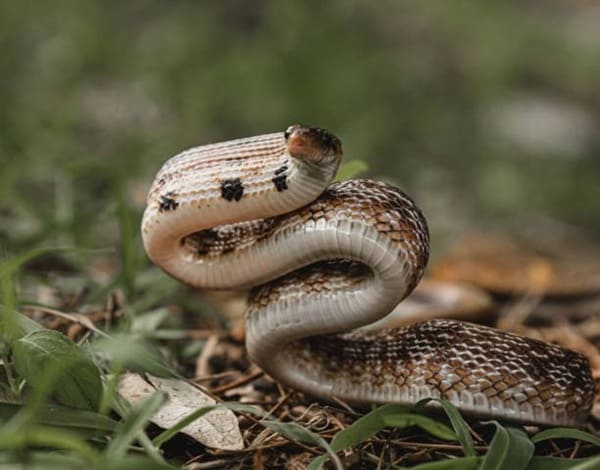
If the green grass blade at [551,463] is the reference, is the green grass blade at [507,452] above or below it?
above

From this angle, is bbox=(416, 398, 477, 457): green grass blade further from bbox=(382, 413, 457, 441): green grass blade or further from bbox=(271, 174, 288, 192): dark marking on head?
bbox=(271, 174, 288, 192): dark marking on head

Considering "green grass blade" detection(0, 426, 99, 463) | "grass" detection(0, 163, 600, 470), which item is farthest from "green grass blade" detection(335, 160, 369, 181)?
"green grass blade" detection(0, 426, 99, 463)

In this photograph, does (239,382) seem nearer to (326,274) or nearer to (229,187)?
(326,274)

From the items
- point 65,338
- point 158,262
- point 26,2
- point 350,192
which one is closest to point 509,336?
point 350,192

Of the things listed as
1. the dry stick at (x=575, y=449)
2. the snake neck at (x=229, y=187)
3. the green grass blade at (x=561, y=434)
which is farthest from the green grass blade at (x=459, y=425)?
the snake neck at (x=229, y=187)

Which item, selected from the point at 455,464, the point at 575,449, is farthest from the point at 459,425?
the point at 575,449

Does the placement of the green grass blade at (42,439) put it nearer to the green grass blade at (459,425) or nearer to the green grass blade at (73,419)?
the green grass blade at (73,419)

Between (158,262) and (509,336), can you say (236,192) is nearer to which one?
(158,262)

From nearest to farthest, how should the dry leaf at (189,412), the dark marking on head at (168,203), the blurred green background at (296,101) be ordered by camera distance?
the dry leaf at (189,412) < the dark marking on head at (168,203) < the blurred green background at (296,101)
